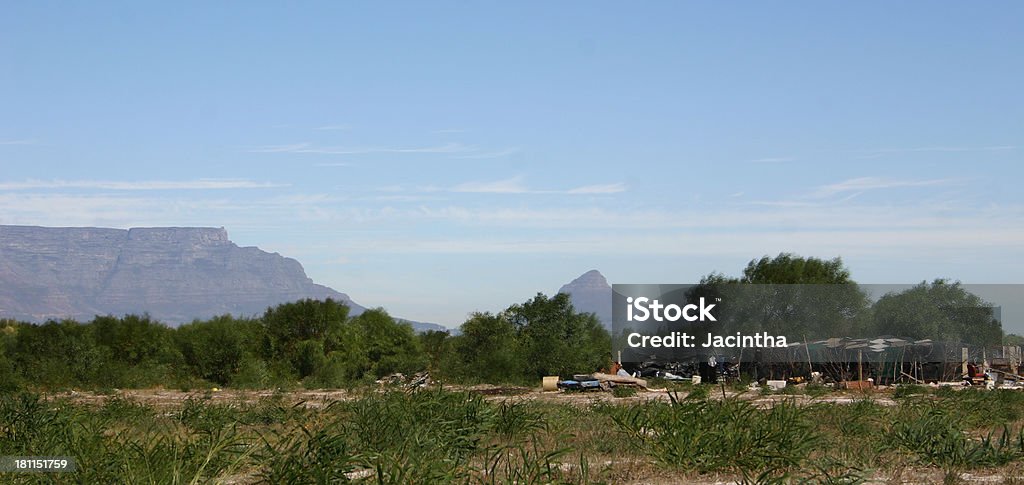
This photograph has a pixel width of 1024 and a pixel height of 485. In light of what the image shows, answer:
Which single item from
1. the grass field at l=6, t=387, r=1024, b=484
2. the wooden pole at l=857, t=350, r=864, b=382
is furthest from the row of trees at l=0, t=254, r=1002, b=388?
the grass field at l=6, t=387, r=1024, b=484

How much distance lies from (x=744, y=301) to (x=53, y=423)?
1959 inches

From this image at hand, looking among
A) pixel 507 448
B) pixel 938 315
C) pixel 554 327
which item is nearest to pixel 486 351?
pixel 554 327

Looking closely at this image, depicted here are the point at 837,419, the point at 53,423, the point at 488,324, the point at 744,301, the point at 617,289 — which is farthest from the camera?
the point at 744,301

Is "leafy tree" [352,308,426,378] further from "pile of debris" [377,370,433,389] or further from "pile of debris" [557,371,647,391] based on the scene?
"pile of debris" [557,371,647,391]

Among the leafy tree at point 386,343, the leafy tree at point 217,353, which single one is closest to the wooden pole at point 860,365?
the leafy tree at point 386,343

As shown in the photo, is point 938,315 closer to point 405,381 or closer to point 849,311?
point 849,311

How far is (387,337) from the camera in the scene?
200ft

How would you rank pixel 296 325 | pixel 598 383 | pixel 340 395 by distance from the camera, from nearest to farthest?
pixel 340 395
pixel 598 383
pixel 296 325

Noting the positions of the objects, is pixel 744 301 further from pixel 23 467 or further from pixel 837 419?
pixel 23 467

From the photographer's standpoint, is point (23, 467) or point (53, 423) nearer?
point (23, 467)

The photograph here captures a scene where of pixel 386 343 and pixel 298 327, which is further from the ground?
pixel 298 327

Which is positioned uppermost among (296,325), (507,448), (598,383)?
(296,325)

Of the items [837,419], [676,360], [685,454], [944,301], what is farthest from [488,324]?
[685,454]

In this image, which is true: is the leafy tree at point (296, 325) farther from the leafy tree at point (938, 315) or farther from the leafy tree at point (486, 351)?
the leafy tree at point (938, 315)
